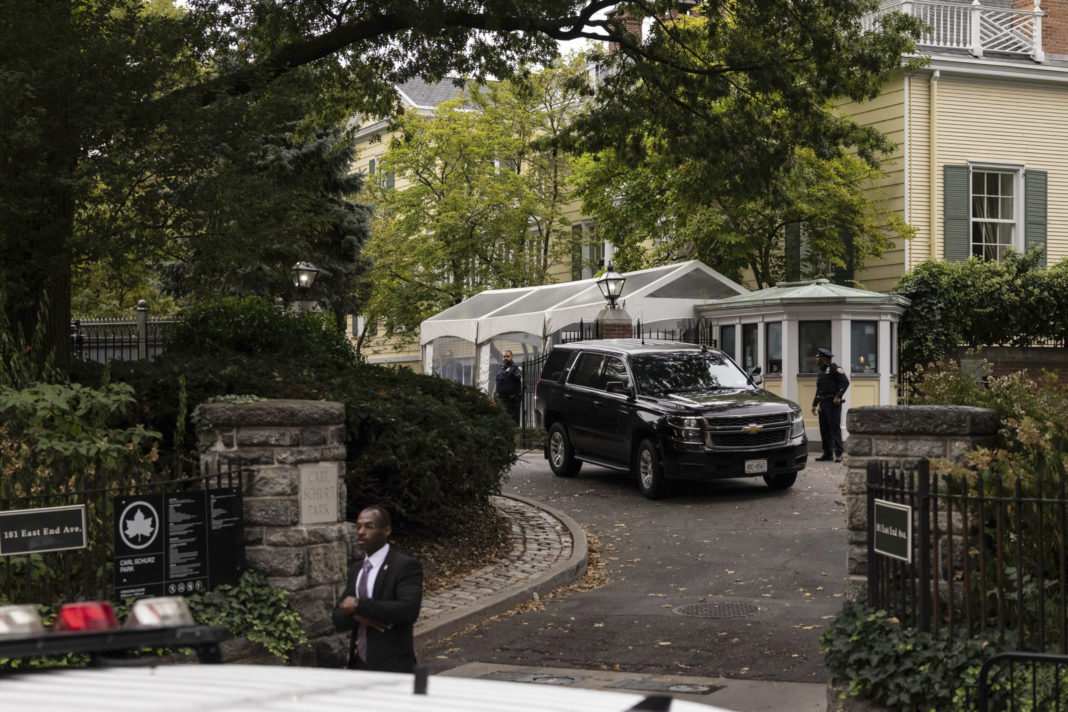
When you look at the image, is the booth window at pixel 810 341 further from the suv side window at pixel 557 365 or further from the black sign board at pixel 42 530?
the black sign board at pixel 42 530

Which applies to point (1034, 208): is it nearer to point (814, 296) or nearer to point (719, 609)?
point (814, 296)

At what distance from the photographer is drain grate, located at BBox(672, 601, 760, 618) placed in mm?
10825

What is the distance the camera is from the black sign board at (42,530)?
7.56m

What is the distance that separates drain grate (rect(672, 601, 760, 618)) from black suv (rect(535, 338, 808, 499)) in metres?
5.43

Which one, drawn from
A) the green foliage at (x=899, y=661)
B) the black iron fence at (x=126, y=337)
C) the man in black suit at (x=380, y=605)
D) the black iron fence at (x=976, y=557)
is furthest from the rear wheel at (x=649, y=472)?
the man in black suit at (x=380, y=605)

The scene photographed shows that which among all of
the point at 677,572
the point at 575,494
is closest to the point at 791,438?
the point at 575,494

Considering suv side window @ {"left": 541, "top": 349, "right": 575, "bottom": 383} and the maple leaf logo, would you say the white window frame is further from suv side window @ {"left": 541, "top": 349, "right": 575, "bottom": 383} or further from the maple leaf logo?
the maple leaf logo

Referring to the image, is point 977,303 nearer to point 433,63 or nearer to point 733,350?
point 733,350

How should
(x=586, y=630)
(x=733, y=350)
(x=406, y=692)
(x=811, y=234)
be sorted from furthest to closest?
(x=811, y=234)
(x=733, y=350)
(x=586, y=630)
(x=406, y=692)

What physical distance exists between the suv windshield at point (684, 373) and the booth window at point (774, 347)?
6767 mm

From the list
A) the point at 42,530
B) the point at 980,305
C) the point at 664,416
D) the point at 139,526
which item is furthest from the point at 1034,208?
the point at 42,530

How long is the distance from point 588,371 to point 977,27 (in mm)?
15385

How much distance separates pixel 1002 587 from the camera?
662cm

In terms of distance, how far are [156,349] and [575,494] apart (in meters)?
12.5
